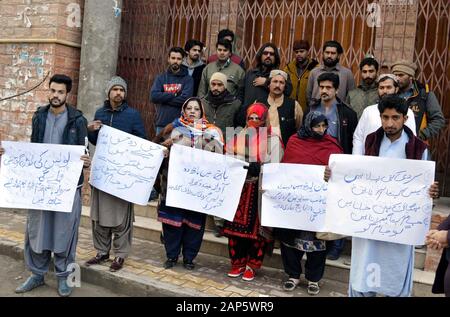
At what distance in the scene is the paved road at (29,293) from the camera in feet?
14.0

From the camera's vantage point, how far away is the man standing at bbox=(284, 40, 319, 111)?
5.71m

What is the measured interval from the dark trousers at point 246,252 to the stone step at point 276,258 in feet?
1.40

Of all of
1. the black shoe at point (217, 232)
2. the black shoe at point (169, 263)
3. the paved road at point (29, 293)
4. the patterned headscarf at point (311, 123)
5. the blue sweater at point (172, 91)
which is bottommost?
the paved road at point (29, 293)

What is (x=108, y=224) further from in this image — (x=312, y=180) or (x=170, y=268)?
(x=312, y=180)

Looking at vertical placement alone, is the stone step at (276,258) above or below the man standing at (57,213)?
below

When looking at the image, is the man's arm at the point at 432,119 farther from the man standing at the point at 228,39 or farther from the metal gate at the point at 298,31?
the man standing at the point at 228,39

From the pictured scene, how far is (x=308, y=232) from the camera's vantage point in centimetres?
422

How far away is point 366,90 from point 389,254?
2274 millimetres

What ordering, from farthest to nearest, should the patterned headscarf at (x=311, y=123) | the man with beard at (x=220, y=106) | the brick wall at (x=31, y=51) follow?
the brick wall at (x=31, y=51), the man with beard at (x=220, y=106), the patterned headscarf at (x=311, y=123)

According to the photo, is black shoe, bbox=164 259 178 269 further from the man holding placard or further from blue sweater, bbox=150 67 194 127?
the man holding placard

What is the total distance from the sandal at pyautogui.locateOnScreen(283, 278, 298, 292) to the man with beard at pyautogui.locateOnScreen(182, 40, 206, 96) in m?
2.85

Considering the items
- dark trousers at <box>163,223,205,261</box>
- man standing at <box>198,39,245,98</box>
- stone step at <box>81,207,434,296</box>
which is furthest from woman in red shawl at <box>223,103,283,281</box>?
man standing at <box>198,39,245,98</box>

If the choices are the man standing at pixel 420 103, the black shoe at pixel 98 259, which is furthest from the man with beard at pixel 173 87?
the man standing at pixel 420 103

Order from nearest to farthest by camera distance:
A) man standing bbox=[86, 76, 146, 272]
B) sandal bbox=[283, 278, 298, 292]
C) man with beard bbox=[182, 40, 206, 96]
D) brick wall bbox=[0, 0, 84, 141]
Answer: sandal bbox=[283, 278, 298, 292], man standing bbox=[86, 76, 146, 272], man with beard bbox=[182, 40, 206, 96], brick wall bbox=[0, 0, 84, 141]
